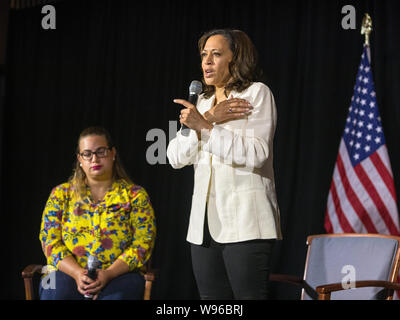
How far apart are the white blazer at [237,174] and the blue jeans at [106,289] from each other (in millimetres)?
735

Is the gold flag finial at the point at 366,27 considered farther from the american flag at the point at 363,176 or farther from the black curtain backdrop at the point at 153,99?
the black curtain backdrop at the point at 153,99

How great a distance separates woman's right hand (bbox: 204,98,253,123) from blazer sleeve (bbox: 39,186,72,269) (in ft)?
3.62

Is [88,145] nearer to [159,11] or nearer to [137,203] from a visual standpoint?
[137,203]

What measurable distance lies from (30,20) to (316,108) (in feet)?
7.62

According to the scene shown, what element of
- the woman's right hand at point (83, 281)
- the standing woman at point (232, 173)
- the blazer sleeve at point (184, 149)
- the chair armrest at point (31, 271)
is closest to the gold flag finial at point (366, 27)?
the standing woman at point (232, 173)

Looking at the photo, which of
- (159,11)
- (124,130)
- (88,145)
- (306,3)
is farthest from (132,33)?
(88,145)

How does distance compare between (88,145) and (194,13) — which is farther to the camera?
(194,13)

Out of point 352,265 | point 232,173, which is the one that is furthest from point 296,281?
point 232,173

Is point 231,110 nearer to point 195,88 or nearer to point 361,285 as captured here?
point 195,88

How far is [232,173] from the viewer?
1855 millimetres

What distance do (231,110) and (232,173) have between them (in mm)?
218

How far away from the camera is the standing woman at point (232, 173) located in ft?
5.84
